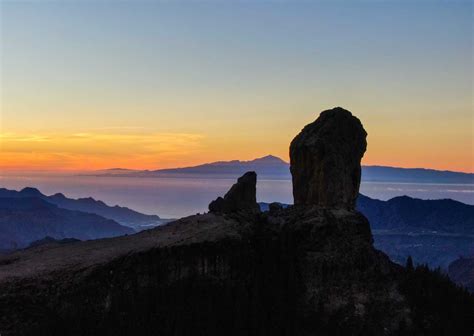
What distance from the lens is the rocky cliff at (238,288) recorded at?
3294cm

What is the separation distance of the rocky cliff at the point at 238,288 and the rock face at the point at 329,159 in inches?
313

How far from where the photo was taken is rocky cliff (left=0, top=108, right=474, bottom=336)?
32.9 meters

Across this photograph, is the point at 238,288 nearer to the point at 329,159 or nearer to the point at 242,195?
the point at 329,159

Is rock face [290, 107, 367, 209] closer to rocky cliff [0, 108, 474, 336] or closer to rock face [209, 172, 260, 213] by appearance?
rocky cliff [0, 108, 474, 336]

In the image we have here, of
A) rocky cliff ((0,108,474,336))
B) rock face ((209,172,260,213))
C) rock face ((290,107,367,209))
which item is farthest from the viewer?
rock face ((209,172,260,213))

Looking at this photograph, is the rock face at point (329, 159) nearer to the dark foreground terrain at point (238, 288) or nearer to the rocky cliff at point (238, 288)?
the rocky cliff at point (238, 288)

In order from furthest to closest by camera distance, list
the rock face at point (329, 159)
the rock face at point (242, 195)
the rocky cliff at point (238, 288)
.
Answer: the rock face at point (242, 195), the rock face at point (329, 159), the rocky cliff at point (238, 288)

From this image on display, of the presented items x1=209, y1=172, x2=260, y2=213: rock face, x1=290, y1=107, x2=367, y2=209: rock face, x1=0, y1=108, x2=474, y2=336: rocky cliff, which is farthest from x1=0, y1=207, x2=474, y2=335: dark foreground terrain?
x1=209, y1=172, x2=260, y2=213: rock face

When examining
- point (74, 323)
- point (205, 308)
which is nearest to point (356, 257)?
point (205, 308)

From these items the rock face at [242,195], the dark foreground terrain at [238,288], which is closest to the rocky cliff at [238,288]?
the dark foreground terrain at [238,288]

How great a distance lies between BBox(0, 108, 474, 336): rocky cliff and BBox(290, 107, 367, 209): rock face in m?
7.94

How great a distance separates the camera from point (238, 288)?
35656 mm

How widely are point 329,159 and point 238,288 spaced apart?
14.6 m

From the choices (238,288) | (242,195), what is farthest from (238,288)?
(242,195)
